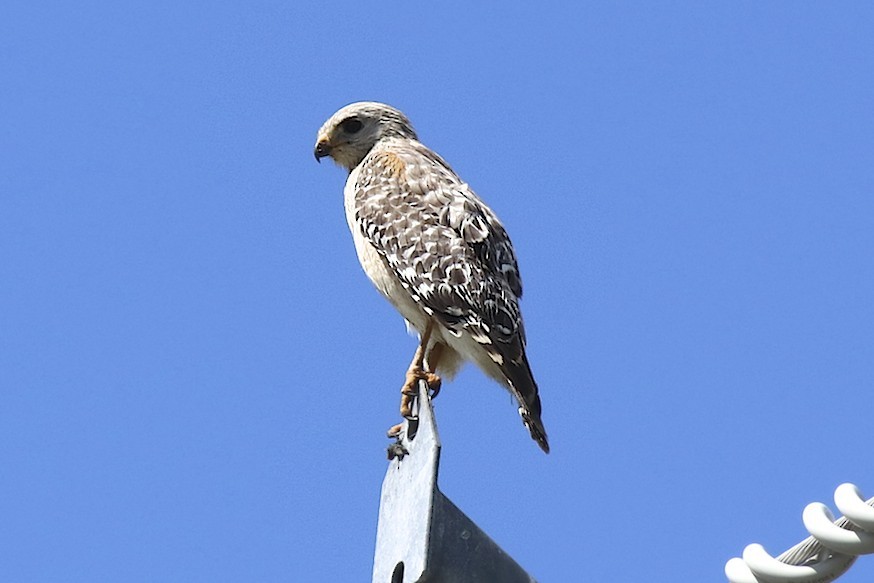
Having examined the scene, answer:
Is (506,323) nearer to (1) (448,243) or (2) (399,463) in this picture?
(1) (448,243)

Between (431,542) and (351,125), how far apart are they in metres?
5.86

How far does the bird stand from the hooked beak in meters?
0.52

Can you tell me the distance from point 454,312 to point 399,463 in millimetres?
3224

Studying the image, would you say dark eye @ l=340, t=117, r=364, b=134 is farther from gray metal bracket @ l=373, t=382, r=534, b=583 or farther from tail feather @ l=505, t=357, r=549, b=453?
gray metal bracket @ l=373, t=382, r=534, b=583

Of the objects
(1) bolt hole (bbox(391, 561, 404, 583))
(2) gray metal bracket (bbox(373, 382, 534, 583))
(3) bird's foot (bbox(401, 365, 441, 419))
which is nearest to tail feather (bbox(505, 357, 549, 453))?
(3) bird's foot (bbox(401, 365, 441, 419))

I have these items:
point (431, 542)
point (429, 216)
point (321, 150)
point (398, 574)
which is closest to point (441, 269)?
point (429, 216)

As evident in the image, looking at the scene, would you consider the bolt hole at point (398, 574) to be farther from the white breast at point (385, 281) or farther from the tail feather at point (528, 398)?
the white breast at point (385, 281)

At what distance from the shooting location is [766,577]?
372 centimetres

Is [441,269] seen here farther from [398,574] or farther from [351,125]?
[398,574]

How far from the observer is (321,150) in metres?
9.81

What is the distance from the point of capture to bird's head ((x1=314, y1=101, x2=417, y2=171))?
984 centimetres

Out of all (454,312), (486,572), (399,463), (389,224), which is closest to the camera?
(486,572)

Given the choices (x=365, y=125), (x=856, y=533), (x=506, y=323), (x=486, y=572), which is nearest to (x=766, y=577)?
(x=856, y=533)

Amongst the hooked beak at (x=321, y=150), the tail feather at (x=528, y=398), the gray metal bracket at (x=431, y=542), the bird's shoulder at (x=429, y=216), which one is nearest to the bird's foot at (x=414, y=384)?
the tail feather at (x=528, y=398)
